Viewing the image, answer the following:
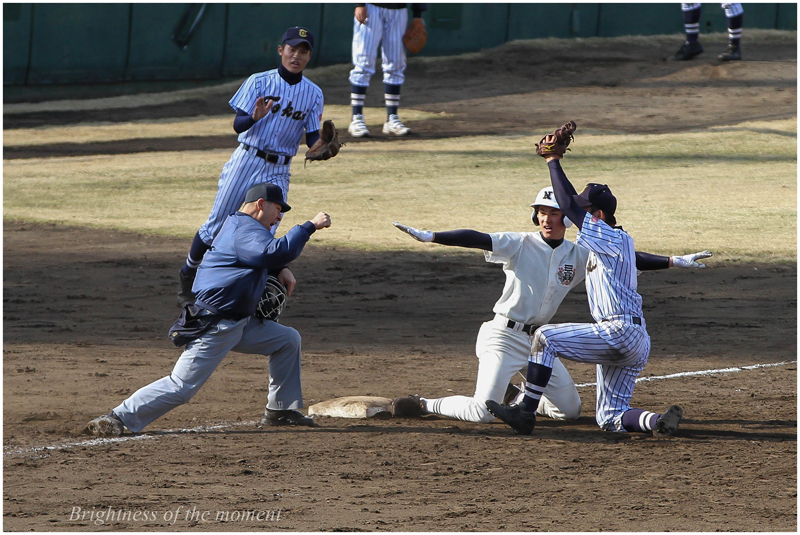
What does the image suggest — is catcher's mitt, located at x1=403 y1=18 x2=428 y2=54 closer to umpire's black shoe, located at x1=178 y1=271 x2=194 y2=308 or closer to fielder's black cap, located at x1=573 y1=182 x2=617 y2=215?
umpire's black shoe, located at x1=178 y1=271 x2=194 y2=308

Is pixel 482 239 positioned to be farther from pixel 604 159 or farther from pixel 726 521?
pixel 604 159

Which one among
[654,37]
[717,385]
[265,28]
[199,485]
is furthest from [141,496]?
[654,37]

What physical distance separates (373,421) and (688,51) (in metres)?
17.4

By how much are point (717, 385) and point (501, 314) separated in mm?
1974

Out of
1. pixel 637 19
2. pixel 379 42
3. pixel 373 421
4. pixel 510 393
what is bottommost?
pixel 373 421

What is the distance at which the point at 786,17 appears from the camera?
25.8m

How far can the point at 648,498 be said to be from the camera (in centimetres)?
484

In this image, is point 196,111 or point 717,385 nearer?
point 717,385

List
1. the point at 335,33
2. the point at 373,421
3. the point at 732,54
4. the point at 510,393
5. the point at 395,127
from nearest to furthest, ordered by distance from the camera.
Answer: the point at 373,421, the point at 510,393, the point at 395,127, the point at 732,54, the point at 335,33

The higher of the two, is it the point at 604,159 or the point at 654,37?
the point at 654,37

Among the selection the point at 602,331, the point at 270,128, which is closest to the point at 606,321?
the point at 602,331

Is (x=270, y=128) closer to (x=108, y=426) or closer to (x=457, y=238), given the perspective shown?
(x=457, y=238)

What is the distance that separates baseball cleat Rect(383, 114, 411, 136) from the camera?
17625 mm

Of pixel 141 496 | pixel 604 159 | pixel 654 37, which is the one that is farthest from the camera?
pixel 654 37
